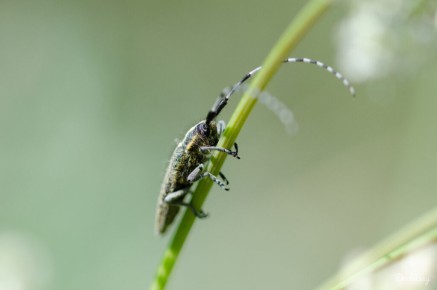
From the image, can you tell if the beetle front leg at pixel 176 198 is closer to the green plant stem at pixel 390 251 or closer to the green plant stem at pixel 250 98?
the green plant stem at pixel 250 98

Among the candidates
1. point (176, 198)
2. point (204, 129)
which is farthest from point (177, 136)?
point (204, 129)

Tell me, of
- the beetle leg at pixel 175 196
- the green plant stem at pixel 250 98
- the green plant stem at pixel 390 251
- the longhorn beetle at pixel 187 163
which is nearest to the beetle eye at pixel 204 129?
the longhorn beetle at pixel 187 163

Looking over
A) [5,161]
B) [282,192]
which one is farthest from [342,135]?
[5,161]

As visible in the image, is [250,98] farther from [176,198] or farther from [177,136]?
[177,136]

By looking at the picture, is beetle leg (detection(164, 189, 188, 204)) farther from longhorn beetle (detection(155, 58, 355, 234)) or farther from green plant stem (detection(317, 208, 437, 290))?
green plant stem (detection(317, 208, 437, 290))

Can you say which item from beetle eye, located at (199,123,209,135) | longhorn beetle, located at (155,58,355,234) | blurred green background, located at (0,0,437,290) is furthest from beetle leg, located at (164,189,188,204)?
blurred green background, located at (0,0,437,290)

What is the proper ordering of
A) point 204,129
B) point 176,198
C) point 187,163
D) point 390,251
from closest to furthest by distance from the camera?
point 390,251 < point 204,129 < point 187,163 < point 176,198
